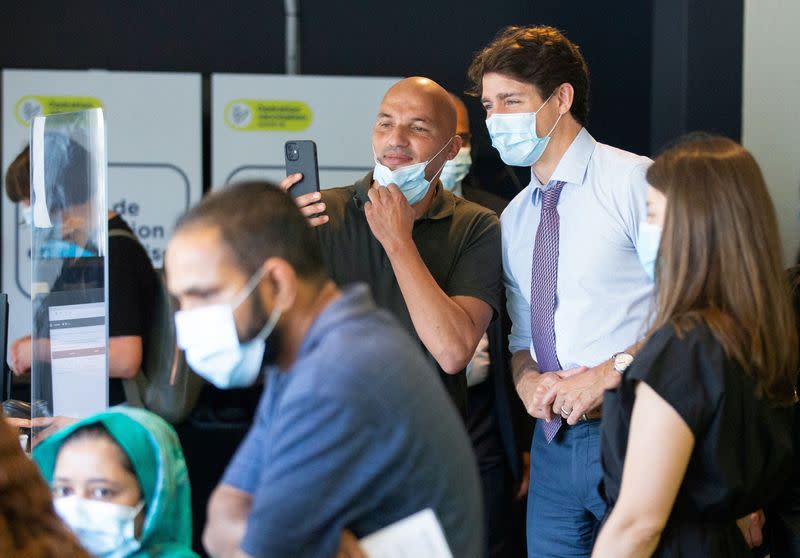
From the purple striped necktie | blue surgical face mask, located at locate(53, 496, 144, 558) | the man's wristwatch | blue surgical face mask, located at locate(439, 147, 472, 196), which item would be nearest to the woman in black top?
the man's wristwatch

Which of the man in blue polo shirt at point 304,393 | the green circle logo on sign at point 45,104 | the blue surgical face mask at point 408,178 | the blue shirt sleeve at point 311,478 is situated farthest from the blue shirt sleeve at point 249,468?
the green circle logo on sign at point 45,104

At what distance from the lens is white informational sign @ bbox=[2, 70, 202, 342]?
4.27 meters

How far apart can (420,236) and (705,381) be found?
41.9 inches

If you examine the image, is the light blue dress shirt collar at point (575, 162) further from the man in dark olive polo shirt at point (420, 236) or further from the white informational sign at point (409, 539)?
the white informational sign at point (409, 539)

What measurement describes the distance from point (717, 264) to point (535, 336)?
30.8 inches

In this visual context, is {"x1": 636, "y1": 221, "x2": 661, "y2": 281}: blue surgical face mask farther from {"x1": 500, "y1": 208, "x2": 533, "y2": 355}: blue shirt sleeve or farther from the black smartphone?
the black smartphone

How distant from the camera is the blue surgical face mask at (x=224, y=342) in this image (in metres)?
1.41

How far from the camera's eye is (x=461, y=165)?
11.5 feet

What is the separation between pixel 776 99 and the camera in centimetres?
385

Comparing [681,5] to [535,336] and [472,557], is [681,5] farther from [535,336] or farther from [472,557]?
[472,557]

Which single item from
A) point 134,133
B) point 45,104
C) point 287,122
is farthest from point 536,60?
point 45,104

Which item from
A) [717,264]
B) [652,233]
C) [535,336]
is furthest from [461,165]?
[717,264]

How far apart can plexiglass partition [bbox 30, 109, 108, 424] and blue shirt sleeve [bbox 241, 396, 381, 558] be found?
3.36 feet

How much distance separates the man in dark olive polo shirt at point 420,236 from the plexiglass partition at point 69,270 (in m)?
0.49
